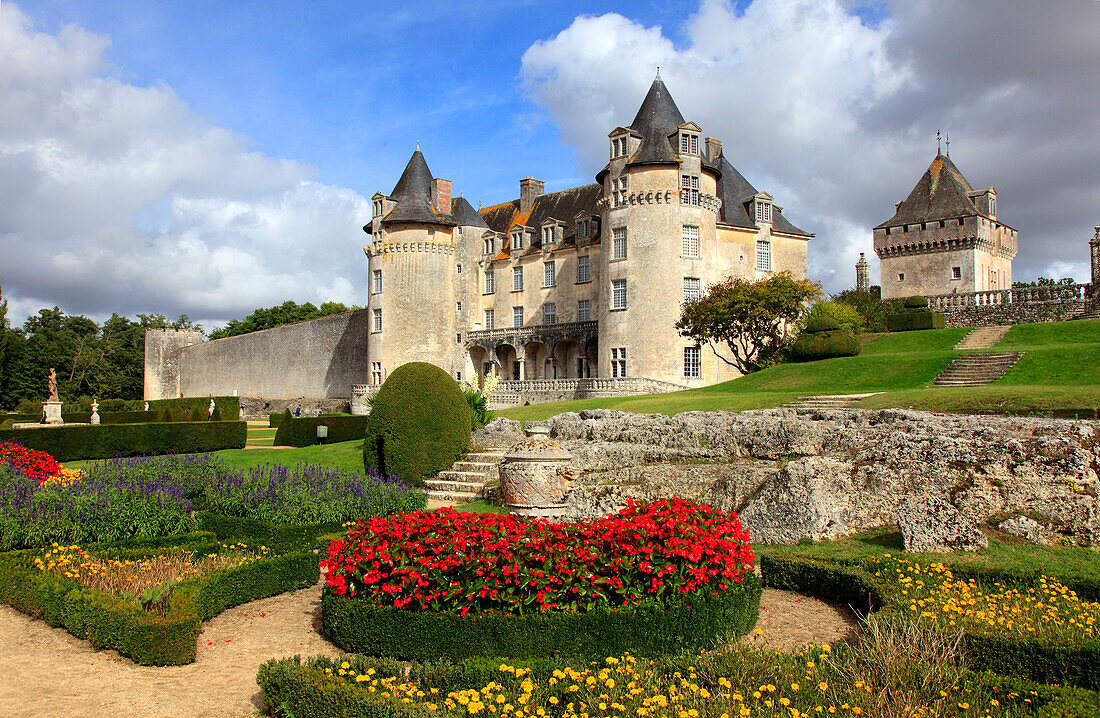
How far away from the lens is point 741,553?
20.3 ft

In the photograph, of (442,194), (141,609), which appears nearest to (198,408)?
(442,194)

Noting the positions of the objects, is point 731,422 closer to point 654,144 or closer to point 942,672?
point 942,672

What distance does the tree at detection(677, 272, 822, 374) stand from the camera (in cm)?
2981

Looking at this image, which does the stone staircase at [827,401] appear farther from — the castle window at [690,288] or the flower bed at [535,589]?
the castle window at [690,288]

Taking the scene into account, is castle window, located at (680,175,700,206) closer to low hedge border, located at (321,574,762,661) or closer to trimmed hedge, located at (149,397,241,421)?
trimmed hedge, located at (149,397,241,421)

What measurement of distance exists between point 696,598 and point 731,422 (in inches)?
292

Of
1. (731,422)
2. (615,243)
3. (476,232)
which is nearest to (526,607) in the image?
(731,422)

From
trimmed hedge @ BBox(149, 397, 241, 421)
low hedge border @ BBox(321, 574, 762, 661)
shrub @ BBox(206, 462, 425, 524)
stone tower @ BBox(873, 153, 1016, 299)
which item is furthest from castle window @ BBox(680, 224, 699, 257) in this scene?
low hedge border @ BBox(321, 574, 762, 661)

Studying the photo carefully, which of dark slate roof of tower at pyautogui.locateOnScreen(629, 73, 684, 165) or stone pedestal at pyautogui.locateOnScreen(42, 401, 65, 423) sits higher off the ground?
dark slate roof of tower at pyautogui.locateOnScreen(629, 73, 684, 165)

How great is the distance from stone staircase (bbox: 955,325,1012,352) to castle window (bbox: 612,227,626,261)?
49.5 ft

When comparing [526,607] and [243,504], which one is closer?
[526,607]

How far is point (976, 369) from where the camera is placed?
21.7m

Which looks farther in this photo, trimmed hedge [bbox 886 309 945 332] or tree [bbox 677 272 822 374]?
trimmed hedge [bbox 886 309 945 332]

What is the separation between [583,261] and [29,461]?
32.3 meters
